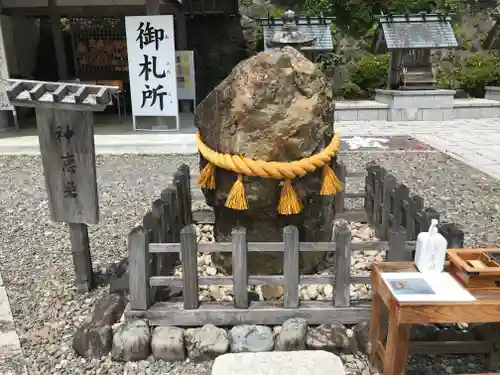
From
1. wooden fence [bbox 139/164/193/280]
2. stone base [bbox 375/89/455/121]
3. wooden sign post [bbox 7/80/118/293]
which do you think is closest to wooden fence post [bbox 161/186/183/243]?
wooden fence [bbox 139/164/193/280]

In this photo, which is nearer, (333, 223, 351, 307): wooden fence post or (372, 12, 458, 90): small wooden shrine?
(333, 223, 351, 307): wooden fence post

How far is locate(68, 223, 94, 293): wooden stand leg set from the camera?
3.75 meters

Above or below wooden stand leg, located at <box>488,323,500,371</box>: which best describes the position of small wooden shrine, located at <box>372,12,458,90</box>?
above

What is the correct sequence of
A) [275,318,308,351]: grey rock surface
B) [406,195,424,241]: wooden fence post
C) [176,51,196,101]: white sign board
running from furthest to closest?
[176,51,196,101]: white sign board → [406,195,424,241]: wooden fence post → [275,318,308,351]: grey rock surface

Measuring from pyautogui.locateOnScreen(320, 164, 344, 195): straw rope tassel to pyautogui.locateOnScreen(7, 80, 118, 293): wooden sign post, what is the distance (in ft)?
5.67

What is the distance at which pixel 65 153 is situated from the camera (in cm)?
353

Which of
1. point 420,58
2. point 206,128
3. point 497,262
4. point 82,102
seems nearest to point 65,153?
point 82,102

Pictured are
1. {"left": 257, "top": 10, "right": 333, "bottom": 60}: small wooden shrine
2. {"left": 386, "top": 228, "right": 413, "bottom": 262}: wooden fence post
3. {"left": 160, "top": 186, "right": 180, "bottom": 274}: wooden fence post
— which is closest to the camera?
{"left": 386, "top": 228, "right": 413, "bottom": 262}: wooden fence post

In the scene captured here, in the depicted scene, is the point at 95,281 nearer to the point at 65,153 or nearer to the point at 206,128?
the point at 65,153

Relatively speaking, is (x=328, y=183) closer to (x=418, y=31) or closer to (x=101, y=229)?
(x=101, y=229)

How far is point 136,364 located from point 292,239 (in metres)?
1.31

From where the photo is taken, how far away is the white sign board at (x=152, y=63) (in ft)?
32.9

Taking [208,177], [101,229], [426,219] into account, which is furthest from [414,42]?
[208,177]

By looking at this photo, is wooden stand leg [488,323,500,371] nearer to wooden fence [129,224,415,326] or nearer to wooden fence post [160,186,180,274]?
wooden fence [129,224,415,326]
